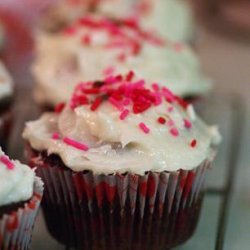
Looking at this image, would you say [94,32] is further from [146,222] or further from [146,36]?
[146,222]

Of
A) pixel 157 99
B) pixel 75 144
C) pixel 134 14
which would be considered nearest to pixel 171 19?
pixel 134 14

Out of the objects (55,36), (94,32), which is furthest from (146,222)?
(55,36)

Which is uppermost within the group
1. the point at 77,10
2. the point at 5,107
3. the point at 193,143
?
the point at 193,143

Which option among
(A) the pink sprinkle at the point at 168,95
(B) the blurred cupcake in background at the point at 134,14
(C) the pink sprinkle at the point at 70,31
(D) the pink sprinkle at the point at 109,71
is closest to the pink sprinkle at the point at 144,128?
(A) the pink sprinkle at the point at 168,95

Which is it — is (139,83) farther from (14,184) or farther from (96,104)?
(14,184)

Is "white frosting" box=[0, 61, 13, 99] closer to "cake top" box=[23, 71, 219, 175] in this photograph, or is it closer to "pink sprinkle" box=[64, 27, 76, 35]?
"cake top" box=[23, 71, 219, 175]

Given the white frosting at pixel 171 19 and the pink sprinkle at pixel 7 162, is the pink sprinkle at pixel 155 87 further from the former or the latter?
the white frosting at pixel 171 19

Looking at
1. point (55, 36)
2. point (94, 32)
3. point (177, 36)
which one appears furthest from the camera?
point (177, 36)
